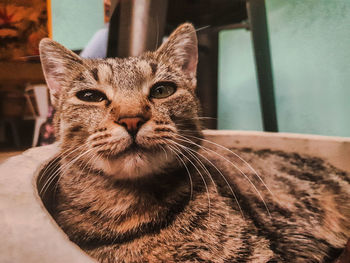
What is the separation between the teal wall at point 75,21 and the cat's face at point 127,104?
0.11ft

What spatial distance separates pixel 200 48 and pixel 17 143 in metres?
0.53

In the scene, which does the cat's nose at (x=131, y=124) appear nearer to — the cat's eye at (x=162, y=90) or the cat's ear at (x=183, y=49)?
the cat's eye at (x=162, y=90)

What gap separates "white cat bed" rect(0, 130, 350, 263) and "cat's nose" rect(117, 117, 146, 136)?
22 centimetres

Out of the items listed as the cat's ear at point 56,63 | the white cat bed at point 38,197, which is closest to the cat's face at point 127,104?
the cat's ear at point 56,63

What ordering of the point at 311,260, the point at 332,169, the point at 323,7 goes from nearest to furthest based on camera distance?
the point at 311,260 < the point at 323,7 < the point at 332,169

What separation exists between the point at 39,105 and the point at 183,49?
1.32 feet

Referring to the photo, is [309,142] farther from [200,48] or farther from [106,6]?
[106,6]

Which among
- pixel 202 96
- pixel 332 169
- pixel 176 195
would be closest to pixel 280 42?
pixel 202 96

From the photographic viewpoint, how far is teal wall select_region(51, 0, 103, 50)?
28.3 inches

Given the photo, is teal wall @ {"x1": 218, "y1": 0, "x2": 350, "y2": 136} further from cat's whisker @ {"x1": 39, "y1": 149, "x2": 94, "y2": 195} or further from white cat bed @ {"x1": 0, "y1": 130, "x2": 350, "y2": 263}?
A: cat's whisker @ {"x1": 39, "y1": 149, "x2": 94, "y2": 195}

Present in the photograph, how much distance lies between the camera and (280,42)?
2.76 ft

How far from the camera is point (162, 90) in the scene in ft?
2.38

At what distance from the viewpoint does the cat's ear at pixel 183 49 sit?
2.54 feet

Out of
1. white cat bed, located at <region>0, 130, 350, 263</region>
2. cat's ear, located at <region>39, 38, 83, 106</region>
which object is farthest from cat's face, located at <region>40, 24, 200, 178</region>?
white cat bed, located at <region>0, 130, 350, 263</region>
